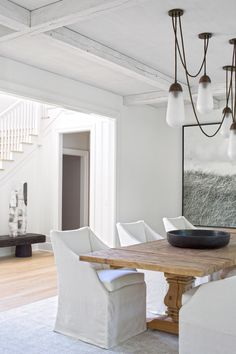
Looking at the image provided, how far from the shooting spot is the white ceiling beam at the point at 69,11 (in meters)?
2.90

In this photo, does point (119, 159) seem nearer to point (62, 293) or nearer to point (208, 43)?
point (208, 43)

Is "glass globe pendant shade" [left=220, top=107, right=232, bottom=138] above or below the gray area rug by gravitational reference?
above

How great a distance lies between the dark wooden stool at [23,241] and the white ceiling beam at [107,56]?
3.36 m

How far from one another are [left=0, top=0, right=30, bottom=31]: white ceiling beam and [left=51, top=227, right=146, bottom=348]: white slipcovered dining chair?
5.53 feet

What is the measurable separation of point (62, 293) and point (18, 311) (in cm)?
84

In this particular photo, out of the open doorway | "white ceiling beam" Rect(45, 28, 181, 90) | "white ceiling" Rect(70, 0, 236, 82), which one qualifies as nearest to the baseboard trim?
the open doorway

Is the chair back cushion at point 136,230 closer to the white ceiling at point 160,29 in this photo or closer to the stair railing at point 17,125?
the white ceiling at point 160,29

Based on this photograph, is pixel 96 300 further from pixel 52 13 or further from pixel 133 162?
pixel 133 162

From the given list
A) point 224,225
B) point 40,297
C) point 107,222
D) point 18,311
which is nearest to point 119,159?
point 107,222

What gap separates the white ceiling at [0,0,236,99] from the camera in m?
3.34

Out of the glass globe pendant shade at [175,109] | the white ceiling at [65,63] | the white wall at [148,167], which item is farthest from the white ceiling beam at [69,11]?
Result: the white wall at [148,167]

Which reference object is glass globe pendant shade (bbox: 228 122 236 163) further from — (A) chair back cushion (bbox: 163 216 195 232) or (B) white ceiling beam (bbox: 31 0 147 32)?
(B) white ceiling beam (bbox: 31 0 147 32)

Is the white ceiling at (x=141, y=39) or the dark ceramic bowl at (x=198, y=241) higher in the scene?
the white ceiling at (x=141, y=39)

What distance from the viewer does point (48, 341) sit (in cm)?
320
